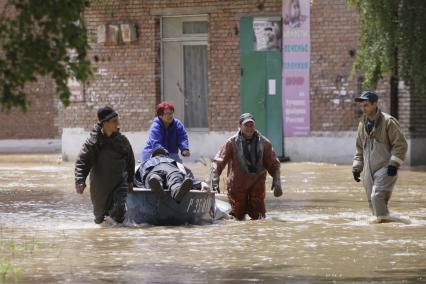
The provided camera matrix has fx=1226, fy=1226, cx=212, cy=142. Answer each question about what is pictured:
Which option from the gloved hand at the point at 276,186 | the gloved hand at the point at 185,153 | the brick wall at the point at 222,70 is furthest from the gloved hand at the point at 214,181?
the brick wall at the point at 222,70

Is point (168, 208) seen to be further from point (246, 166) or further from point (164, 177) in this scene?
point (246, 166)

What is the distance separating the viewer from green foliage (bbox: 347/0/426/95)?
65.1 feet

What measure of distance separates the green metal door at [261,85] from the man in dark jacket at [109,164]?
39.3 ft

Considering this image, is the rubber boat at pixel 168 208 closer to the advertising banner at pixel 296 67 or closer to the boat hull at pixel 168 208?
the boat hull at pixel 168 208

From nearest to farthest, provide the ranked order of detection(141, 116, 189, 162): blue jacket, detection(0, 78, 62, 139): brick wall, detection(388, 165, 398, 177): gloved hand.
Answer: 1. detection(388, 165, 398, 177): gloved hand
2. detection(141, 116, 189, 162): blue jacket
3. detection(0, 78, 62, 139): brick wall

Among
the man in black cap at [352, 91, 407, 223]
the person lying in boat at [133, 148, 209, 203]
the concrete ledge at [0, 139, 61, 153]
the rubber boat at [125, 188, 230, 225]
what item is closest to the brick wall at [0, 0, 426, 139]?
the concrete ledge at [0, 139, 61, 153]

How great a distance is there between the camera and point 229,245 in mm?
12906

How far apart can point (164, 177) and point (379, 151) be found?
260 centimetres

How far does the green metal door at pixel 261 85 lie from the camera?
26672 mm

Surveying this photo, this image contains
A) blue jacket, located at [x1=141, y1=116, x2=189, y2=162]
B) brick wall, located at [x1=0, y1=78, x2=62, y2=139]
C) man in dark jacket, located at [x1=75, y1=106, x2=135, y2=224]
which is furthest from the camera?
brick wall, located at [x1=0, y1=78, x2=62, y2=139]

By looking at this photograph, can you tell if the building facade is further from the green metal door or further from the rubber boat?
the rubber boat

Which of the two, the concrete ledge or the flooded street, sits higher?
the flooded street

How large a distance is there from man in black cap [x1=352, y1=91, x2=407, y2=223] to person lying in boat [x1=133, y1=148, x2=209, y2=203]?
199 cm

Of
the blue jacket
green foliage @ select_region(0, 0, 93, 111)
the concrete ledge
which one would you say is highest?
green foliage @ select_region(0, 0, 93, 111)
